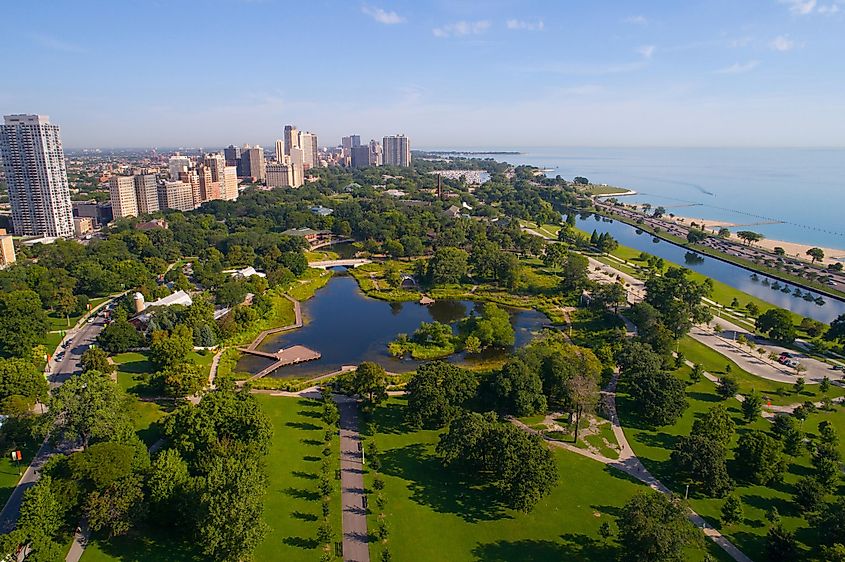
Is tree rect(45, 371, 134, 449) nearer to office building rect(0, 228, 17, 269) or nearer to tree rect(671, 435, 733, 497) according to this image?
tree rect(671, 435, 733, 497)

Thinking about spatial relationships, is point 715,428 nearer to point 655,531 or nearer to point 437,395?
point 655,531

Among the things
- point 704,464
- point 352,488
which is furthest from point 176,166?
point 704,464

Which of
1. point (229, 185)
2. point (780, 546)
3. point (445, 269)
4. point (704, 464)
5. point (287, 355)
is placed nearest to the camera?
point (780, 546)

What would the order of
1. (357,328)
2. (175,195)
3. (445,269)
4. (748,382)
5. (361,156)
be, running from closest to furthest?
(748,382), (357,328), (445,269), (175,195), (361,156)

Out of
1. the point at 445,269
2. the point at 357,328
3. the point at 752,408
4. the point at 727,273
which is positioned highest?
the point at 445,269

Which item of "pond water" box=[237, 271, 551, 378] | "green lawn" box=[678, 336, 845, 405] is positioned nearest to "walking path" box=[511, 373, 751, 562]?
"green lawn" box=[678, 336, 845, 405]

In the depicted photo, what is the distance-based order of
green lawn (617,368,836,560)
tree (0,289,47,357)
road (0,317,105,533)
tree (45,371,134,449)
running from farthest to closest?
tree (0,289,47,357) < tree (45,371,134,449) < road (0,317,105,533) < green lawn (617,368,836,560)

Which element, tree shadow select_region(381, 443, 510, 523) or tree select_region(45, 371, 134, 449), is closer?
tree shadow select_region(381, 443, 510, 523)
